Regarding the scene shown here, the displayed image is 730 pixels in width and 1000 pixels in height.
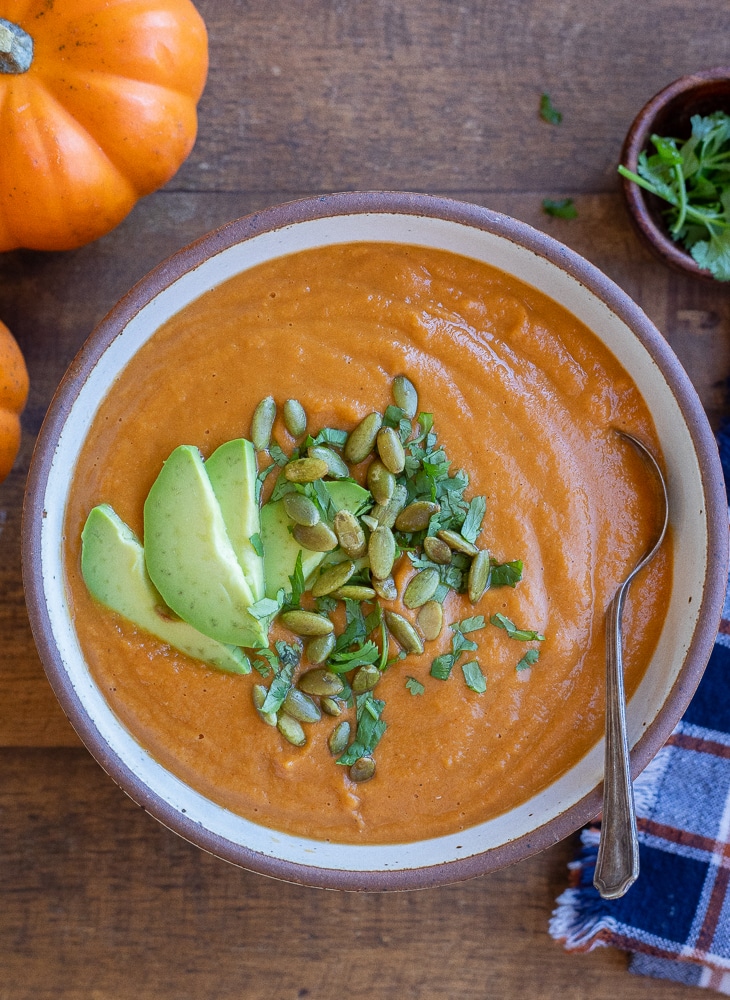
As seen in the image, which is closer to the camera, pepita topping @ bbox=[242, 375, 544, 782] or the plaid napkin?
pepita topping @ bbox=[242, 375, 544, 782]

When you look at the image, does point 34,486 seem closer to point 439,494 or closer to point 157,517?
point 157,517

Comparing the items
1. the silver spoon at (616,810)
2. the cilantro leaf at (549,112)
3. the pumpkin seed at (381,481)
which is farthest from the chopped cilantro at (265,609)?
the cilantro leaf at (549,112)

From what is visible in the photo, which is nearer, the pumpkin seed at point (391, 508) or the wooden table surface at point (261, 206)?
the pumpkin seed at point (391, 508)

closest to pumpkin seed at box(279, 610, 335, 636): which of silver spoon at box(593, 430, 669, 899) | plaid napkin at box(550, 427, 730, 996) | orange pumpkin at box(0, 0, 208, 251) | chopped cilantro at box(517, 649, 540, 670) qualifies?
chopped cilantro at box(517, 649, 540, 670)

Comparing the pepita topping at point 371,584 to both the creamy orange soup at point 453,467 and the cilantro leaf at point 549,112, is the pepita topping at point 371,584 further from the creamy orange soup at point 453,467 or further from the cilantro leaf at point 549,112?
the cilantro leaf at point 549,112

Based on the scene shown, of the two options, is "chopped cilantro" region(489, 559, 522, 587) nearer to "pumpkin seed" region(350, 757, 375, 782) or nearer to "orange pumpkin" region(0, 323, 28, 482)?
"pumpkin seed" region(350, 757, 375, 782)

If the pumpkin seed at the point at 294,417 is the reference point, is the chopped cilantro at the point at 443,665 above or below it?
below
